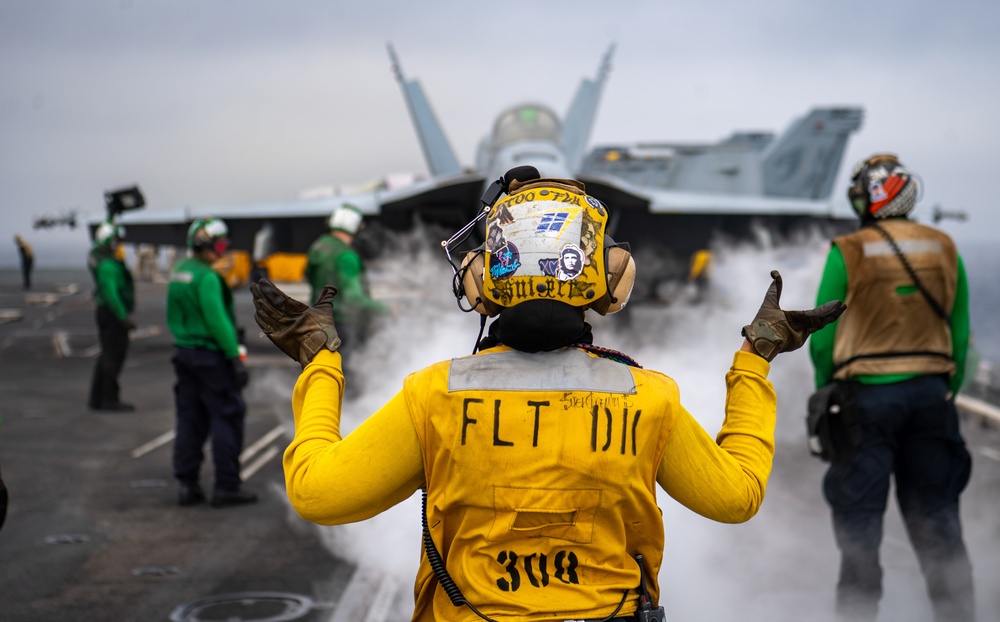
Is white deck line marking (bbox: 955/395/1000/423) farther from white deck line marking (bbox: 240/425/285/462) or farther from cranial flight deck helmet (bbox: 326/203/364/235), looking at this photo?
white deck line marking (bbox: 240/425/285/462)

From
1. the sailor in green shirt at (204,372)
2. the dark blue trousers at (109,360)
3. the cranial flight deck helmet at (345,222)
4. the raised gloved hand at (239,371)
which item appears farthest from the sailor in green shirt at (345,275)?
the dark blue trousers at (109,360)

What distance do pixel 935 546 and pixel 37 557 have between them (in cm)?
499

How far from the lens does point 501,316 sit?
7.59ft

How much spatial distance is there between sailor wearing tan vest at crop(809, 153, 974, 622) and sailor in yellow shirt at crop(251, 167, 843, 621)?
2607mm

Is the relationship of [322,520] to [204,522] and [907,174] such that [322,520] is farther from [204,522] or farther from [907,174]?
[204,522]

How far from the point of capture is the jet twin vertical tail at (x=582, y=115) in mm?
21530

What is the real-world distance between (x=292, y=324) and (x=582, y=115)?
20.1 meters

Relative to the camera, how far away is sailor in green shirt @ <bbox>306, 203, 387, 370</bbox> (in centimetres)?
880

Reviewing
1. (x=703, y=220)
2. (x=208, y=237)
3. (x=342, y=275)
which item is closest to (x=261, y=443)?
(x=342, y=275)

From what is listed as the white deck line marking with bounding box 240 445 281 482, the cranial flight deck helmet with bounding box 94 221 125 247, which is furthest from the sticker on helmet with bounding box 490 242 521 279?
the cranial flight deck helmet with bounding box 94 221 125 247

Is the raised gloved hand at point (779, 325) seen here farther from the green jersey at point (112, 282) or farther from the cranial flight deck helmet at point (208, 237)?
the green jersey at point (112, 282)

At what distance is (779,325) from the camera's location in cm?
251

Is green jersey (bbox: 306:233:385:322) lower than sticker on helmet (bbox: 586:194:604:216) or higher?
lower

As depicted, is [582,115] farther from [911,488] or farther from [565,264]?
[565,264]
